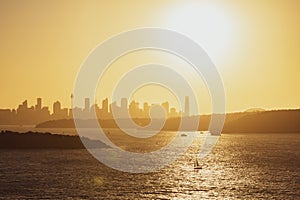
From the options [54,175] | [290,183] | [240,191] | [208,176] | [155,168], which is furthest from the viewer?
[155,168]

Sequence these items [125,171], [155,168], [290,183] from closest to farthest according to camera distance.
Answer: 1. [290,183]
2. [125,171]
3. [155,168]

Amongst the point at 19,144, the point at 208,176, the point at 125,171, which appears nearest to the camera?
the point at 208,176

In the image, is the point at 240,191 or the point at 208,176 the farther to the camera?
the point at 208,176

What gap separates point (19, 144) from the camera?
200 metres

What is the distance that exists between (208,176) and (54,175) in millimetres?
35682

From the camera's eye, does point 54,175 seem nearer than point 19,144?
Yes

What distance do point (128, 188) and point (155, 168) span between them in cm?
4268

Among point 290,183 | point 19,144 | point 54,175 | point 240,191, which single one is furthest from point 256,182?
point 19,144

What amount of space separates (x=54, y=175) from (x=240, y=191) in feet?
136

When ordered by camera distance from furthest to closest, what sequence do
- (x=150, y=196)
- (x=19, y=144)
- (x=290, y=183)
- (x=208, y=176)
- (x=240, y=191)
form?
(x=19, y=144)
(x=208, y=176)
(x=290, y=183)
(x=240, y=191)
(x=150, y=196)

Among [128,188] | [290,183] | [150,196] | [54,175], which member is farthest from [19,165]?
Answer: [290,183]

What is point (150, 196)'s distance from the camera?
7569cm

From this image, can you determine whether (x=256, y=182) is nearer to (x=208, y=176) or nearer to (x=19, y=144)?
(x=208, y=176)

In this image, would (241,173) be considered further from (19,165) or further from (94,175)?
(19,165)
